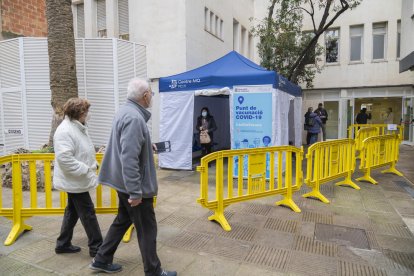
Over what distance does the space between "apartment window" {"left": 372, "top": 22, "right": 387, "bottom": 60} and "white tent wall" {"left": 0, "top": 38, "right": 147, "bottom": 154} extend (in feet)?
41.8

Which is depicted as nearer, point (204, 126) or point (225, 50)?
point (204, 126)

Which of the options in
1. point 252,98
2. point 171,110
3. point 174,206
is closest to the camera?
point 174,206

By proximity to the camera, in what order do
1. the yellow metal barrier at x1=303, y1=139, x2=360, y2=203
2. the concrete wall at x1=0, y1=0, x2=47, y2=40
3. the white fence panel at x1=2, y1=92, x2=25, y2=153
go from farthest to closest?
the concrete wall at x1=0, y1=0, x2=47, y2=40
the white fence panel at x1=2, y1=92, x2=25, y2=153
the yellow metal barrier at x1=303, y1=139, x2=360, y2=203

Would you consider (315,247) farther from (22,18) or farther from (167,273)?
(22,18)

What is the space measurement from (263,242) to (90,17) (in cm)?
1240

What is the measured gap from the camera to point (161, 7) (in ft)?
38.3

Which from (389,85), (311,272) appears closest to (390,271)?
(311,272)

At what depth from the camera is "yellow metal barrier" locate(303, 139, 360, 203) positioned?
5535mm

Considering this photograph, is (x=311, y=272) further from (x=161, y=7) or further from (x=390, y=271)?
(x=161, y=7)

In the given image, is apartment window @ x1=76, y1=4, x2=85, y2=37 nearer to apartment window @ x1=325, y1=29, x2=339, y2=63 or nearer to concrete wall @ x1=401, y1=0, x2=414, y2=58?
apartment window @ x1=325, y1=29, x2=339, y2=63

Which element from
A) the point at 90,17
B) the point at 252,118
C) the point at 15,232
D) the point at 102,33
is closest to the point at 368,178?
the point at 252,118

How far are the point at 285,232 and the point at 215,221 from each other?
3.24ft

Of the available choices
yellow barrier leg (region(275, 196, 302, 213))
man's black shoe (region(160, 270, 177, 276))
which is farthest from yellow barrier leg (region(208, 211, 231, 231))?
man's black shoe (region(160, 270, 177, 276))

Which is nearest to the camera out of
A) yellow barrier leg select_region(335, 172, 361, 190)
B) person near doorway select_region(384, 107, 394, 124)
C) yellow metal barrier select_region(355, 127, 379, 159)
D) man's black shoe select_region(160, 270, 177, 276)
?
man's black shoe select_region(160, 270, 177, 276)
